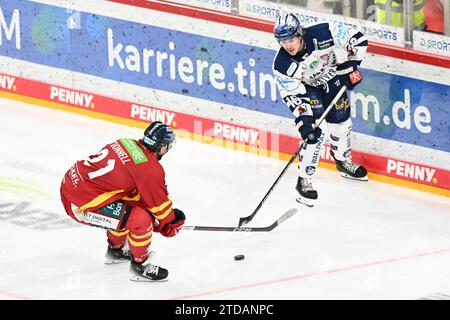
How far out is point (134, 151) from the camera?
8.41 m

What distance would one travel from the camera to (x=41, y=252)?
920 centimetres

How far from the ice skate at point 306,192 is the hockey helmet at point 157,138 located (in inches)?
84.3

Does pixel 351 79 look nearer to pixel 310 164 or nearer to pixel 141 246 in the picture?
pixel 310 164

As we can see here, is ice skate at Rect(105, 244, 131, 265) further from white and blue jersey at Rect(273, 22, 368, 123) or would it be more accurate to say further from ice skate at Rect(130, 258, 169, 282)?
white and blue jersey at Rect(273, 22, 368, 123)

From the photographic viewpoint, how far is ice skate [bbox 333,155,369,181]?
10.8m

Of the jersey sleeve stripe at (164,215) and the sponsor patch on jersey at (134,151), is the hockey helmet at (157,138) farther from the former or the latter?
the jersey sleeve stripe at (164,215)

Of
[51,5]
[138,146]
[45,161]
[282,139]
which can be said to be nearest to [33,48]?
[51,5]

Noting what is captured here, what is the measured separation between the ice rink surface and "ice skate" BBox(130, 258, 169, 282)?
0.16 feet

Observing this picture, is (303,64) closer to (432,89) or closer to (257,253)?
(432,89)

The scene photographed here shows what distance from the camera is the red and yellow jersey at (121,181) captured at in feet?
27.2

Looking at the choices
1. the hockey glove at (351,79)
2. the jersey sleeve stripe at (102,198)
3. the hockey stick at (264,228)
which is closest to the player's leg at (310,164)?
the hockey glove at (351,79)

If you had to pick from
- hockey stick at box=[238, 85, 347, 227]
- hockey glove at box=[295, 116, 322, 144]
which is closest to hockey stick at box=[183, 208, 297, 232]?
hockey stick at box=[238, 85, 347, 227]

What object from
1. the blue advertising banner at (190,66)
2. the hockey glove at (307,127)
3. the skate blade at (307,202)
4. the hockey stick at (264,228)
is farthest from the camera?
the blue advertising banner at (190,66)

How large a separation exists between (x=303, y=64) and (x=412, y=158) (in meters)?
1.22
